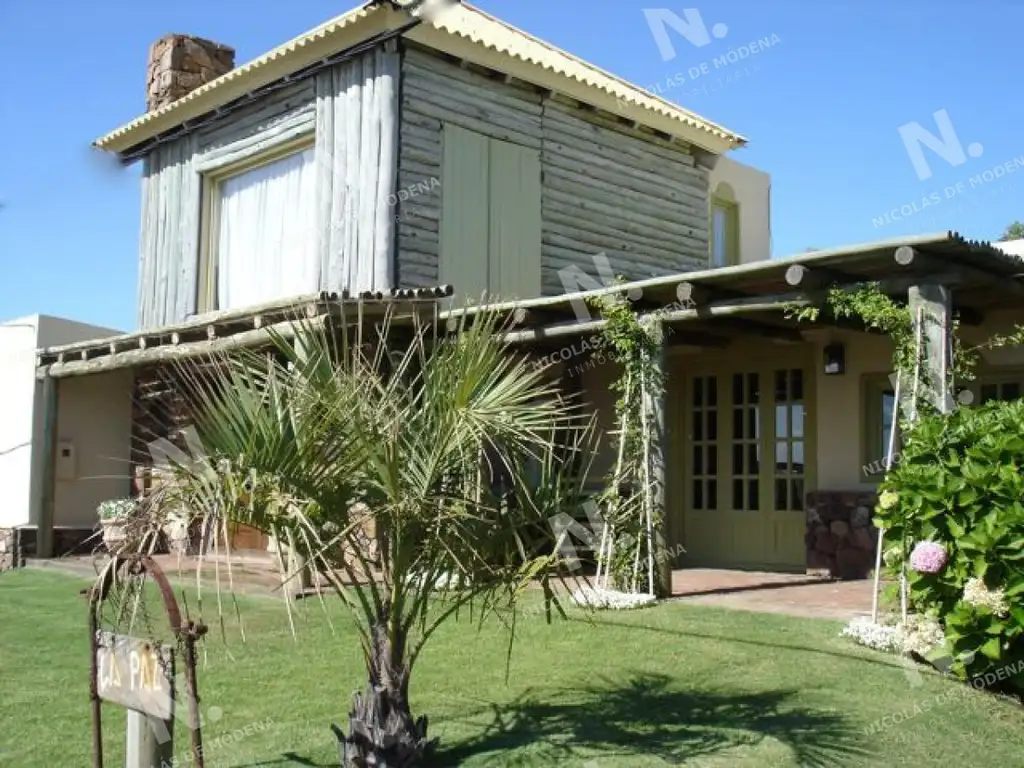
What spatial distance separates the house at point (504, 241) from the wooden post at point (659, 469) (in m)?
0.07

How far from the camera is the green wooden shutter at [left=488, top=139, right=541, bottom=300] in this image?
11648mm

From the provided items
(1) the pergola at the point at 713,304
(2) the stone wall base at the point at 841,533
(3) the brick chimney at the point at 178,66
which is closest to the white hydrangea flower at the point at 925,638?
(1) the pergola at the point at 713,304

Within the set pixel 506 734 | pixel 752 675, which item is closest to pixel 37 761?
pixel 506 734

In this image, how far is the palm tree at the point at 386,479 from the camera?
161 inches

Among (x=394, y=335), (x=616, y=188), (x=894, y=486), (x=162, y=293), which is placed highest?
(x=616, y=188)

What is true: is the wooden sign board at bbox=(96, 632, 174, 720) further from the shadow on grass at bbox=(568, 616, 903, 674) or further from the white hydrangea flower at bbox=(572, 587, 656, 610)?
the white hydrangea flower at bbox=(572, 587, 656, 610)

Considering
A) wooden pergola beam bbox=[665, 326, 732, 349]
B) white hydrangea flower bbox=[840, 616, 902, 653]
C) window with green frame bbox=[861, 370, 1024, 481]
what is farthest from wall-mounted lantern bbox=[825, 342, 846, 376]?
white hydrangea flower bbox=[840, 616, 902, 653]

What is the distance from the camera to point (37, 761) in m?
4.95

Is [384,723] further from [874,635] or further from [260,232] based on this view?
[260,232]

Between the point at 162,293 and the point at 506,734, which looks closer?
the point at 506,734

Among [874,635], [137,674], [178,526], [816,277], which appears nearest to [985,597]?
[874,635]

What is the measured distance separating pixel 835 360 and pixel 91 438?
32.5 feet

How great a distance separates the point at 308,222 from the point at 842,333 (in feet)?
19.1

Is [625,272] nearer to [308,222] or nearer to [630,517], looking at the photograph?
[308,222]
